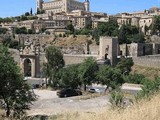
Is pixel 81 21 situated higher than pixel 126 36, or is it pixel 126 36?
pixel 81 21

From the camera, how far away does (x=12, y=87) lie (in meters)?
15.0

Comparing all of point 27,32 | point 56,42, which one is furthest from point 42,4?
point 56,42

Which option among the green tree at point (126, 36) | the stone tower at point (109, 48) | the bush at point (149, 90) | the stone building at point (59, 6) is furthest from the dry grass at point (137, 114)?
the stone building at point (59, 6)

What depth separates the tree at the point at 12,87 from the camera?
47.8ft

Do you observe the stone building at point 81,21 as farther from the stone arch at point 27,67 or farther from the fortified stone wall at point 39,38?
the stone arch at point 27,67

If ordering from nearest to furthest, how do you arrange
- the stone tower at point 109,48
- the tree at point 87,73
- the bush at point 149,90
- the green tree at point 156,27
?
1. the bush at point 149,90
2. the tree at point 87,73
3. the stone tower at point 109,48
4. the green tree at point 156,27

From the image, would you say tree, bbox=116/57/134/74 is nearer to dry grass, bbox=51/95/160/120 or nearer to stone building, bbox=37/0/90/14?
dry grass, bbox=51/95/160/120

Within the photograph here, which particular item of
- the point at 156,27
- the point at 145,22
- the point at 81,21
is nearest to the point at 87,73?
the point at 156,27

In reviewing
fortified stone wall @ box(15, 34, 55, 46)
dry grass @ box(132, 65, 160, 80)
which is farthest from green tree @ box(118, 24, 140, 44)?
fortified stone wall @ box(15, 34, 55, 46)

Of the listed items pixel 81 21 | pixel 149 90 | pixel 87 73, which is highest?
pixel 81 21

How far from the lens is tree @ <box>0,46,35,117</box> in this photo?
574 inches

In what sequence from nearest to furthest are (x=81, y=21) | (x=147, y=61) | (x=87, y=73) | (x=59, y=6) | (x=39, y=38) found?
(x=87, y=73) → (x=147, y=61) → (x=39, y=38) → (x=81, y=21) → (x=59, y=6)

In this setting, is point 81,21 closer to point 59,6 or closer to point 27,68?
point 59,6

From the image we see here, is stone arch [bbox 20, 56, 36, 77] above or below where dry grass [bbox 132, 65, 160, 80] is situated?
above
